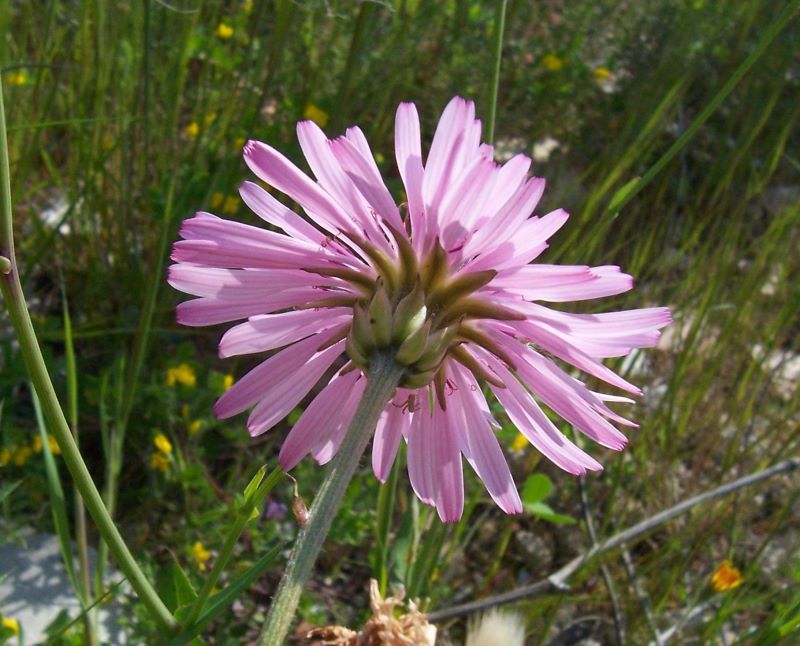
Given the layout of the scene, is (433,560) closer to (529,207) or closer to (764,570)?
(529,207)

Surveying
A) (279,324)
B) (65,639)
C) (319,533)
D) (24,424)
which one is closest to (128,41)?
(24,424)

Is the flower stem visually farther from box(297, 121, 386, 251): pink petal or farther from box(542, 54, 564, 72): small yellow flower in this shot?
box(542, 54, 564, 72): small yellow flower

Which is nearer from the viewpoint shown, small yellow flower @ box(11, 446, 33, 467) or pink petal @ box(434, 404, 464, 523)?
pink petal @ box(434, 404, 464, 523)

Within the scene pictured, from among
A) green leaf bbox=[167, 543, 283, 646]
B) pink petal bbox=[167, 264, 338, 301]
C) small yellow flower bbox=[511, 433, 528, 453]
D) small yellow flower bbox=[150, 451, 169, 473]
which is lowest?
small yellow flower bbox=[150, 451, 169, 473]

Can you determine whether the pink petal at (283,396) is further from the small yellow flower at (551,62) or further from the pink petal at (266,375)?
the small yellow flower at (551,62)

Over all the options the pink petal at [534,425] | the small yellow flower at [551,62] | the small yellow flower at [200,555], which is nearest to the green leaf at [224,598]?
the pink petal at [534,425]

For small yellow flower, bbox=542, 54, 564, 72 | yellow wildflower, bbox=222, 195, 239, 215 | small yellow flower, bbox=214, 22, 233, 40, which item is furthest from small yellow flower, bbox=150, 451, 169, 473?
small yellow flower, bbox=542, 54, 564, 72

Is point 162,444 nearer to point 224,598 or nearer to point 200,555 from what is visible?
point 200,555
